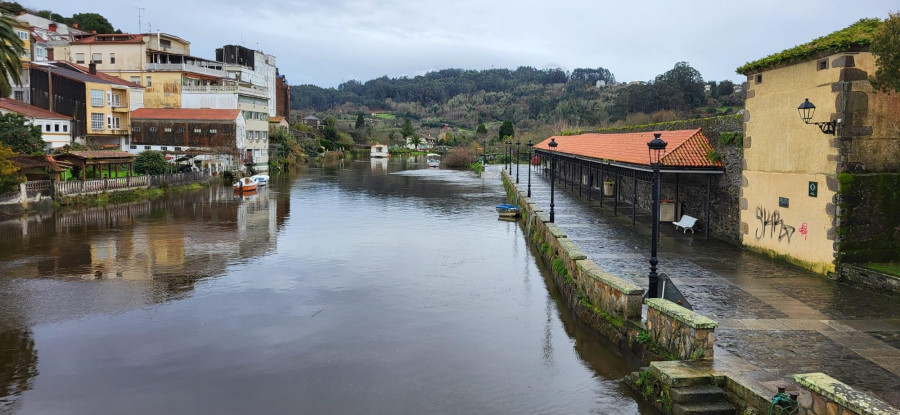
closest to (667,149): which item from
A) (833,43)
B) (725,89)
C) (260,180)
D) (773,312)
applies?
(833,43)

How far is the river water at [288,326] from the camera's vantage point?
1169 cm

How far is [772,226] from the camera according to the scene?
17969 millimetres

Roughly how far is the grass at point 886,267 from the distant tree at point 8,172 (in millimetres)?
34804

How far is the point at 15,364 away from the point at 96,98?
48.8 m

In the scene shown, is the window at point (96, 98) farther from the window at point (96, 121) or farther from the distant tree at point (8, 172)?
the distant tree at point (8, 172)

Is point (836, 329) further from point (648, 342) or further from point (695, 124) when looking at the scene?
point (695, 124)

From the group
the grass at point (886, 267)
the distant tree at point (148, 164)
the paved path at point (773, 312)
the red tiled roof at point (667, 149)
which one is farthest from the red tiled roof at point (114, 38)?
the grass at point (886, 267)

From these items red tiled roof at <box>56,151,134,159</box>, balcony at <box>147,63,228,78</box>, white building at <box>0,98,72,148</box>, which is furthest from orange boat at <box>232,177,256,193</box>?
balcony at <box>147,63,228,78</box>

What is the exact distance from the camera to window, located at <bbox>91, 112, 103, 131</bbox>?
182ft

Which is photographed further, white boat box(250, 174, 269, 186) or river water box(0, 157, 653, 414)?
white boat box(250, 174, 269, 186)

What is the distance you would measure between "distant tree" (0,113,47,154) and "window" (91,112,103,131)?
17.1 m

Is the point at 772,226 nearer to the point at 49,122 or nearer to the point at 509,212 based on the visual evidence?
the point at 509,212

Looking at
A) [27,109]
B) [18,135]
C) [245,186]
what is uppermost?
[27,109]

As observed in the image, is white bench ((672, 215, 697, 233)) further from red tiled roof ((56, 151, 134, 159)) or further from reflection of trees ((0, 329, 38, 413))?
red tiled roof ((56, 151, 134, 159))
